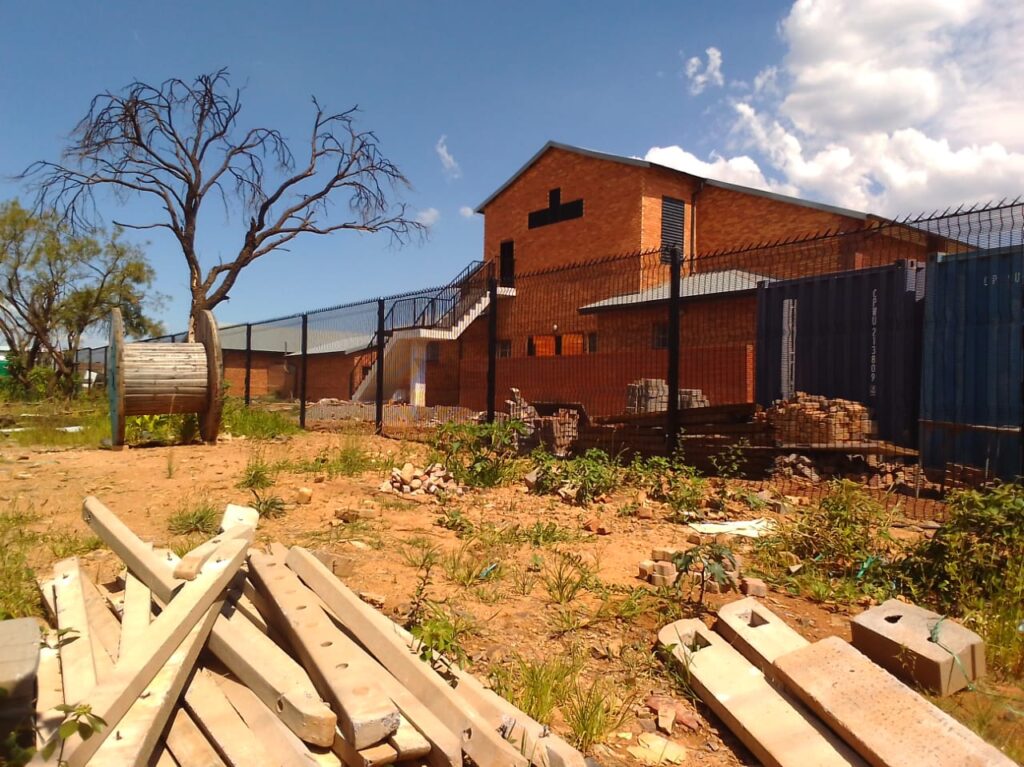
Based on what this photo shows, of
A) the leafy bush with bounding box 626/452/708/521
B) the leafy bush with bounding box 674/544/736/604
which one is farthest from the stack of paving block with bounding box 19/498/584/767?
the leafy bush with bounding box 626/452/708/521

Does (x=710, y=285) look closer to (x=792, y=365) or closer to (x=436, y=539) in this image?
(x=792, y=365)

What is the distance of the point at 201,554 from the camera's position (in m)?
2.89

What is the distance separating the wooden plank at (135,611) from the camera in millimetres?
2467

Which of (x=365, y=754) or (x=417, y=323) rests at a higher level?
(x=417, y=323)

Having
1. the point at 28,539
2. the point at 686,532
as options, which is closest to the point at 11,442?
the point at 28,539

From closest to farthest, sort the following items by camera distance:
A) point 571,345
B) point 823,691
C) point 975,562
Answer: point 823,691 → point 975,562 → point 571,345

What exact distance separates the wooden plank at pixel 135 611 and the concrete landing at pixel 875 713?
2444 mm

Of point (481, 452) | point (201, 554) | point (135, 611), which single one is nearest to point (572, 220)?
point (481, 452)

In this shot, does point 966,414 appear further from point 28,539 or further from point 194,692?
point 28,539

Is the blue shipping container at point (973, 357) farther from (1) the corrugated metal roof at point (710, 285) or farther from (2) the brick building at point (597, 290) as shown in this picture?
(1) the corrugated metal roof at point (710, 285)

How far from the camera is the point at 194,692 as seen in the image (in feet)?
7.18

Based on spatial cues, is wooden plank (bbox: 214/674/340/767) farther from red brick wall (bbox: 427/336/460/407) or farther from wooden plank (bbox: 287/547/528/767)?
red brick wall (bbox: 427/336/460/407)

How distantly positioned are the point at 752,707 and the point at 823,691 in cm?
26

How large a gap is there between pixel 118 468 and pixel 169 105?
1393 cm
